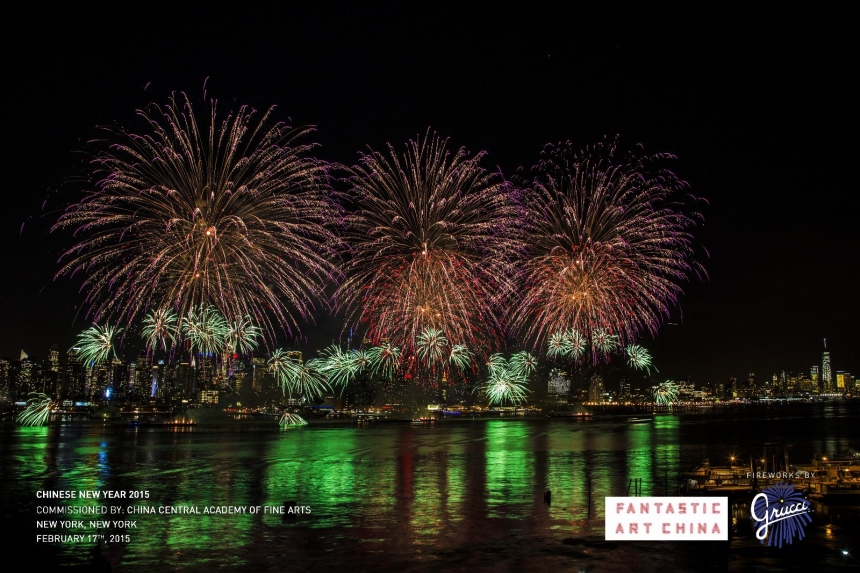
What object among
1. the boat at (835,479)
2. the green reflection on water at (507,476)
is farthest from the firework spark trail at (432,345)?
the boat at (835,479)

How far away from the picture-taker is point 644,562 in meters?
15.1

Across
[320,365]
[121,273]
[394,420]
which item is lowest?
[394,420]

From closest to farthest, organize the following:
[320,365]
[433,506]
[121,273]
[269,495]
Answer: [433,506] < [269,495] < [121,273] < [320,365]

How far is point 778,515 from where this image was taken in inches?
676

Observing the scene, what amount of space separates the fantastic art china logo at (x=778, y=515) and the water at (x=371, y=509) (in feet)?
1.34

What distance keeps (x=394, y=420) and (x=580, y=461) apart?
6646cm

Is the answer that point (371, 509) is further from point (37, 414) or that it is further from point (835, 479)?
point (37, 414)

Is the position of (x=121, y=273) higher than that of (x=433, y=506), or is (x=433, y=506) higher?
(x=121, y=273)

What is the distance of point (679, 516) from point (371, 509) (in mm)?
11225

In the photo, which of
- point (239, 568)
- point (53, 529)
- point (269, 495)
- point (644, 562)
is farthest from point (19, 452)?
point (644, 562)

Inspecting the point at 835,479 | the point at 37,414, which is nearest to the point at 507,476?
the point at 835,479

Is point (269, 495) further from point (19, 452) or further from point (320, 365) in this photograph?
point (320, 365)

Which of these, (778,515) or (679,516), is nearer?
(679,516)

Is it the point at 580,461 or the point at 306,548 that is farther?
the point at 580,461
